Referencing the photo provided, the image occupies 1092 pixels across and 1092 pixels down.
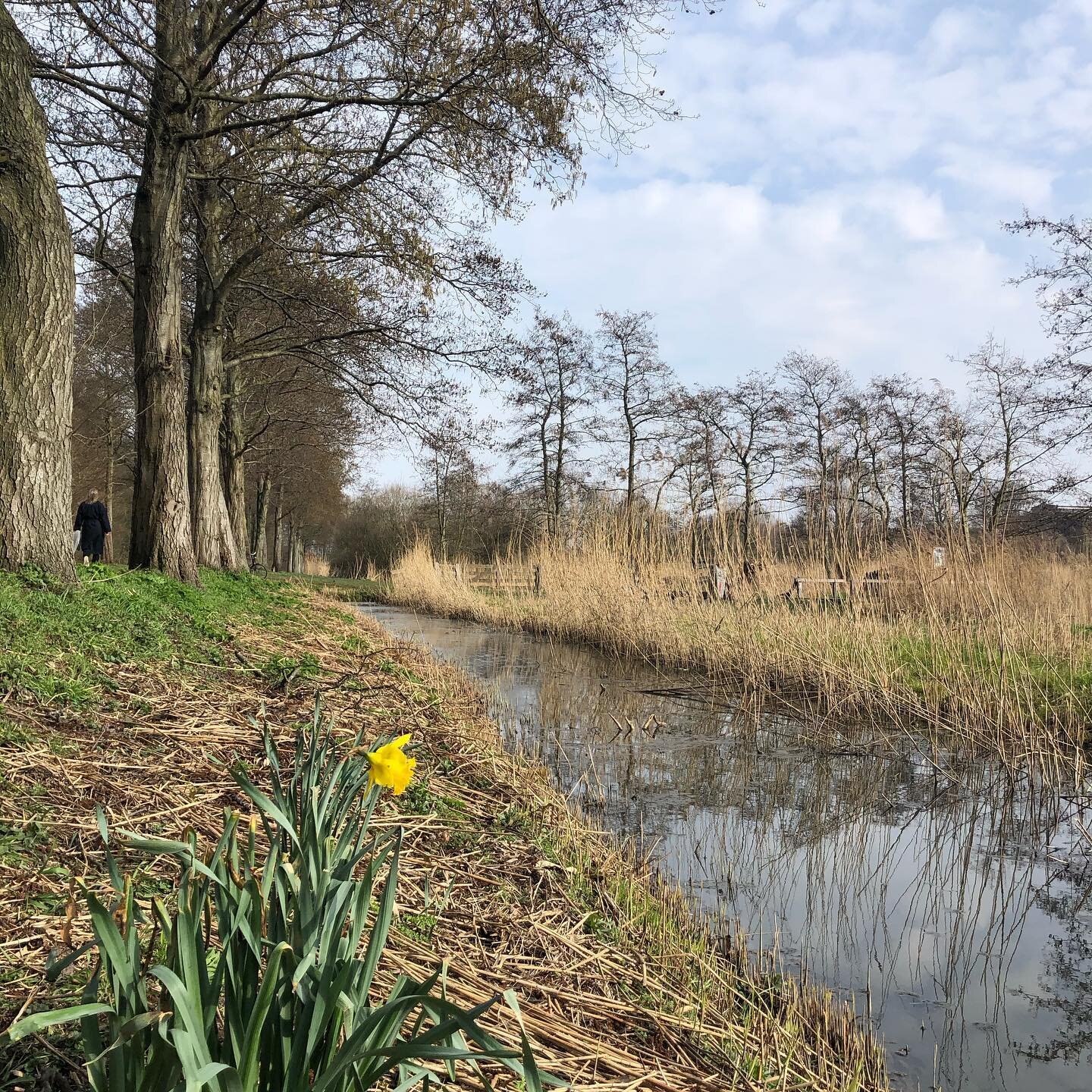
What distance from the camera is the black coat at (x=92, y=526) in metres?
12.0

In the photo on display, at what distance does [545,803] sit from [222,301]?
9.27 meters

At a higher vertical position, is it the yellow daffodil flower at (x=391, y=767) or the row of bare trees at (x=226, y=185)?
the row of bare trees at (x=226, y=185)

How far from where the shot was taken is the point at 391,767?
141cm

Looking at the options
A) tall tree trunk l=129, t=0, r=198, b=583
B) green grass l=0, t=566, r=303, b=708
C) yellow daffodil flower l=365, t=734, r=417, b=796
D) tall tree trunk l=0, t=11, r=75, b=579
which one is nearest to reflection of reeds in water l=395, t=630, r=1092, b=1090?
yellow daffodil flower l=365, t=734, r=417, b=796

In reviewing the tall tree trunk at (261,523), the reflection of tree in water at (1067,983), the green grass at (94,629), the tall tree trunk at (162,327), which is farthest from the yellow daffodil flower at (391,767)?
the tall tree trunk at (261,523)

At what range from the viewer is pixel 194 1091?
30.9 inches

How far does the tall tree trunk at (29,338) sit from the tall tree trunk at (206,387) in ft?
19.0

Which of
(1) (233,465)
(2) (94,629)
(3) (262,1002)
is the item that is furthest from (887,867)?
(1) (233,465)

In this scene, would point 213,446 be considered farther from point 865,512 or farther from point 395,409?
point 865,512

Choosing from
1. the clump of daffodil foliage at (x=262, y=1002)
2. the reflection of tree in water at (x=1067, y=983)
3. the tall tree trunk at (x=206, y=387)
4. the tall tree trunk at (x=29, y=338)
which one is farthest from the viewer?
the tall tree trunk at (x=206, y=387)

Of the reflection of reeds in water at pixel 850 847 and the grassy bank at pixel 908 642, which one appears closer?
the reflection of reeds in water at pixel 850 847

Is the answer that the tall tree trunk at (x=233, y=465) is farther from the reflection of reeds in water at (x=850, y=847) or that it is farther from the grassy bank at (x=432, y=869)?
the grassy bank at (x=432, y=869)

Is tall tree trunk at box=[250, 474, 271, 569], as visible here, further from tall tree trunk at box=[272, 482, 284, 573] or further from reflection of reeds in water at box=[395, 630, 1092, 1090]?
reflection of reeds in water at box=[395, 630, 1092, 1090]

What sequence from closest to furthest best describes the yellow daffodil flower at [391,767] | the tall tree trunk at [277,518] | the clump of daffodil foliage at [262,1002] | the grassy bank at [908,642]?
the clump of daffodil foliage at [262,1002], the yellow daffodil flower at [391,767], the grassy bank at [908,642], the tall tree trunk at [277,518]
